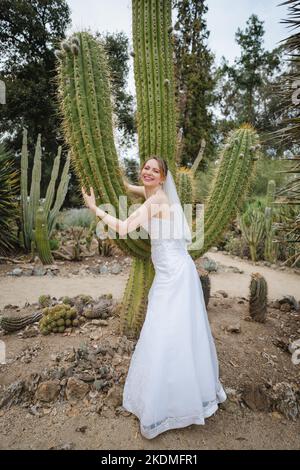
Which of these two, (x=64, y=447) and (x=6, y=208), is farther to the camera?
(x=6, y=208)

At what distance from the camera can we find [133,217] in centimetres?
217

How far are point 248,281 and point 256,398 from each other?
3.76 meters

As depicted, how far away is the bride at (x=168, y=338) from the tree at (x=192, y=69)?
12355mm

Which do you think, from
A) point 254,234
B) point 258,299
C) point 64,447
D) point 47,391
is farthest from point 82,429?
point 254,234

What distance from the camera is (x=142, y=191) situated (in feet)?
9.51

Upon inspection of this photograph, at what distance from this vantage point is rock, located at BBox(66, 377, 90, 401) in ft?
7.46

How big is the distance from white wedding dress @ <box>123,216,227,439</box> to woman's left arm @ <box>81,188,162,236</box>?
0.10 m

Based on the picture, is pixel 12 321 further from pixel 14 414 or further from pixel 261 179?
pixel 261 179

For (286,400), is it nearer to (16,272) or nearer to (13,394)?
(13,394)

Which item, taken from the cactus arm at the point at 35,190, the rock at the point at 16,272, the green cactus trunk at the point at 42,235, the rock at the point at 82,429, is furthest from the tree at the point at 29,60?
the rock at the point at 82,429

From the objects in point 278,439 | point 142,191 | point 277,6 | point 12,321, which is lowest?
point 278,439

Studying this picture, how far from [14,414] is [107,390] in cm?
62

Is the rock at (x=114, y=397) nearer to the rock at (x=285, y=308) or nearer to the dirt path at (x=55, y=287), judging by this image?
the dirt path at (x=55, y=287)
